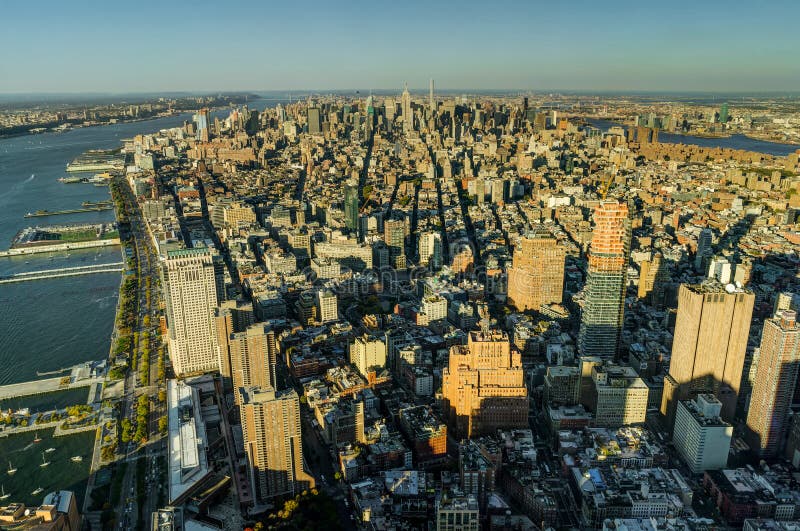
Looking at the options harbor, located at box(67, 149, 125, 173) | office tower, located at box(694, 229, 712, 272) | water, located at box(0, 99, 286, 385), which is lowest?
water, located at box(0, 99, 286, 385)

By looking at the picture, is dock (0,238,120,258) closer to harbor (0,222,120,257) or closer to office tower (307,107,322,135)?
harbor (0,222,120,257)

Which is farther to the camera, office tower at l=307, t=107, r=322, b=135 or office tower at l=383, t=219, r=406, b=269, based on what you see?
office tower at l=307, t=107, r=322, b=135

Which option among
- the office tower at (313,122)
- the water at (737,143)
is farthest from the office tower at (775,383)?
the office tower at (313,122)

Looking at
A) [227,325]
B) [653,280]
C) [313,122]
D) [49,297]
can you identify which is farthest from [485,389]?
[313,122]

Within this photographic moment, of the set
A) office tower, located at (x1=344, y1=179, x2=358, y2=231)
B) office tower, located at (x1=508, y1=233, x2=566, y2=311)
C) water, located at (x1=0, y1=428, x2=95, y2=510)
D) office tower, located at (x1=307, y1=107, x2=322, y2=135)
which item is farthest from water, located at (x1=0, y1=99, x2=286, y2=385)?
office tower, located at (x1=307, y1=107, x2=322, y2=135)

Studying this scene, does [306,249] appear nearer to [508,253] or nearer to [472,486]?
[508,253]

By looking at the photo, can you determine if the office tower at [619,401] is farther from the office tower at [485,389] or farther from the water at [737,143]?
the water at [737,143]

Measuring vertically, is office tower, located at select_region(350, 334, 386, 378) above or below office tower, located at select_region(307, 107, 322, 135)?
below

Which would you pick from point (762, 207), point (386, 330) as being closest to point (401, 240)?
point (386, 330)
